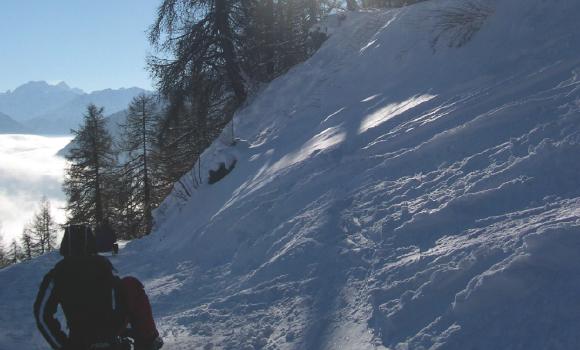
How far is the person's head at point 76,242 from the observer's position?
10.2ft

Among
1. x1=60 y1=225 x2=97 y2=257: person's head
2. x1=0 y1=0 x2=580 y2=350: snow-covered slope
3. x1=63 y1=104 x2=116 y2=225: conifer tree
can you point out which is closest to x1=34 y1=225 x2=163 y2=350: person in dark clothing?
x1=60 y1=225 x2=97 y2=257: person's head

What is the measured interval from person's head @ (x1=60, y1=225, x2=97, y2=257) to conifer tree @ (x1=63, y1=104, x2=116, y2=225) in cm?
2718

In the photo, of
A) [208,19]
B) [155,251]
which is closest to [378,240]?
[155,251]

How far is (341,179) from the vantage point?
7418 millimetres

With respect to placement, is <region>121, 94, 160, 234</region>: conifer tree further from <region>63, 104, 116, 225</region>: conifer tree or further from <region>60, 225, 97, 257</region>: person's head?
<region>60, 225, 97, 257</region>: person's head

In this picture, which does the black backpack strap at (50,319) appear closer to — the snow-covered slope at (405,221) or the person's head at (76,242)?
the person's head at (76,242)

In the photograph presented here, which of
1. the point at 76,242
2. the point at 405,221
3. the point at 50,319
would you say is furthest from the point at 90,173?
the point at 76,242

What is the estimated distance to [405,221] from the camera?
5426 mm

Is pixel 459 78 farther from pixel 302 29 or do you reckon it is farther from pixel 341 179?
pixel 302 29

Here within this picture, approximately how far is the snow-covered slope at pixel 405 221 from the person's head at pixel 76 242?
86.3 inches

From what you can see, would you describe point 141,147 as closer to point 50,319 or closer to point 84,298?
point 50,319

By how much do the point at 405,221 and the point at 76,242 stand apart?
3.45 metres

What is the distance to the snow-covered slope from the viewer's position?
3799mm

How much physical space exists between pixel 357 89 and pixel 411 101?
2.57m
